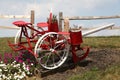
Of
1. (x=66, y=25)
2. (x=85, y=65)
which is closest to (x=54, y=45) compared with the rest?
(x=85, y=65)

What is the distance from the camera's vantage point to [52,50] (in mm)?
11141

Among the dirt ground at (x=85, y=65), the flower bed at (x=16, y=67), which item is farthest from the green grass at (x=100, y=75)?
the flower bed at (x=16, y=67)

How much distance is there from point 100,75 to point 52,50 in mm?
1732

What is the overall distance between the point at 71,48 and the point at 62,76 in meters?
1.18

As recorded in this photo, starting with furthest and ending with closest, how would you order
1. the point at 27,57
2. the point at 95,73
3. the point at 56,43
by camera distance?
the point at 27,57 < the point at 56,43 < the point at 95,73

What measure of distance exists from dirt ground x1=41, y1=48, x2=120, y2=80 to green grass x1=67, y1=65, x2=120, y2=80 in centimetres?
50

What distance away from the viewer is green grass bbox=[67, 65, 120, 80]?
1026cm

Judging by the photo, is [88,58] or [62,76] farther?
[88,58]

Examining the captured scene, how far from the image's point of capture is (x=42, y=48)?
435 inches

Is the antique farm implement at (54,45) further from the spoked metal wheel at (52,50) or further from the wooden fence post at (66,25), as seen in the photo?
the wooden fence post at (66,25)

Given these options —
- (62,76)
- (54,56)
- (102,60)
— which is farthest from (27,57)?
(102,60)

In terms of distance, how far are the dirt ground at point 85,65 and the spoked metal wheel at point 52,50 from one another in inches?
9.7

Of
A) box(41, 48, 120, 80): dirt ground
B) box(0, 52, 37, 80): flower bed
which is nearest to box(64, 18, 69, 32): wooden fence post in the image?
box(41, 48, 120, 80): dirt ground

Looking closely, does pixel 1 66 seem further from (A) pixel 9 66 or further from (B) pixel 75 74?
(B) pixel 75 74
